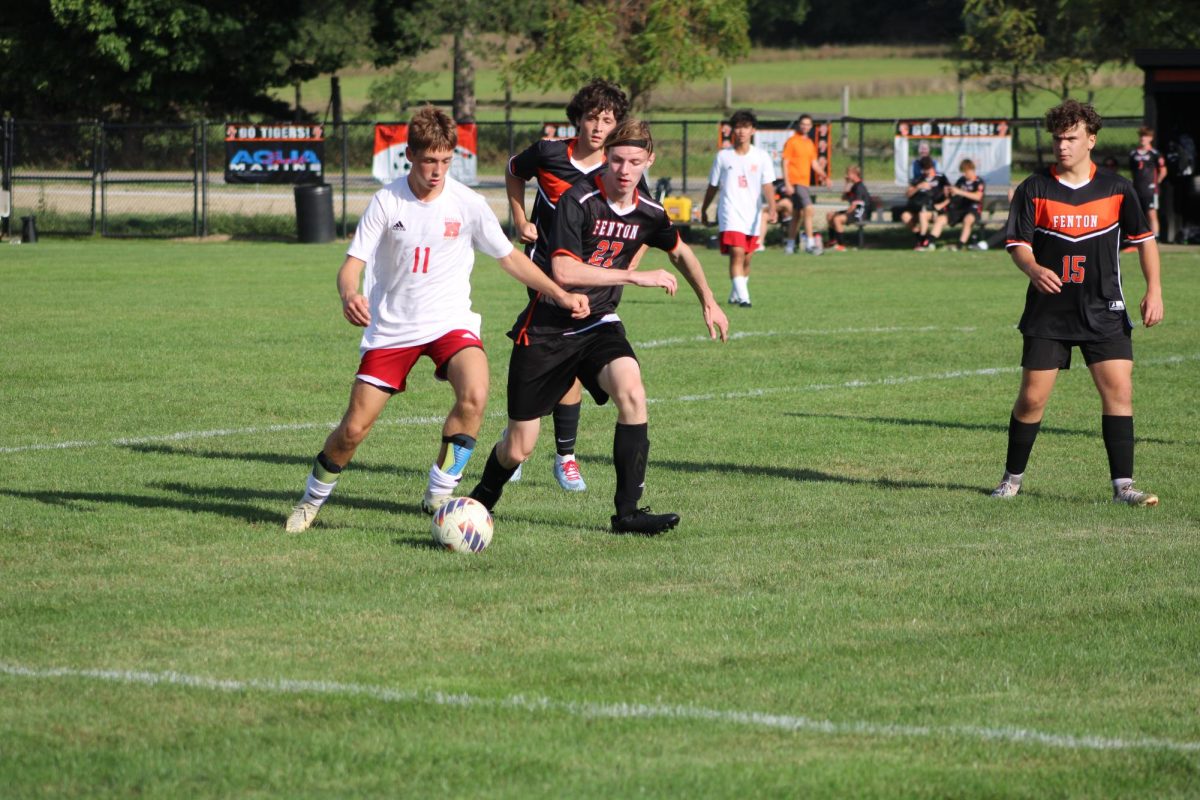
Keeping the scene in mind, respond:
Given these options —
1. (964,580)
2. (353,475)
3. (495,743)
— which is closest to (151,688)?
(495,743)

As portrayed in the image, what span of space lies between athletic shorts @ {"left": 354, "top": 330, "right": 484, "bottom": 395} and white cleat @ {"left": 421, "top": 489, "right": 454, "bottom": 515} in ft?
2.28

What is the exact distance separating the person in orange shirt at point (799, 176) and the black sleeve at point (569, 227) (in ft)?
69.7

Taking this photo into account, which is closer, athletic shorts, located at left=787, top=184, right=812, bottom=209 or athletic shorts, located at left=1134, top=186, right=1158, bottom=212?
athletic shorts, located at left=1134, top=186, right=1158, bottom=212

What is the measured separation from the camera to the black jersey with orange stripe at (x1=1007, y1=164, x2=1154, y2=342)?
884 centimetres

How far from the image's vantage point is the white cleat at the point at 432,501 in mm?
8344

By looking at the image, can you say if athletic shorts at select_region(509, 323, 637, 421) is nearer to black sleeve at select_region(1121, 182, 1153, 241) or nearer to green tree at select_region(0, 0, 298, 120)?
black sleeve at select_region(1121, 182, 1153, 241)

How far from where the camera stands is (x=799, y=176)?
2905 centimetres

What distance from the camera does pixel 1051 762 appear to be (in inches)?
184

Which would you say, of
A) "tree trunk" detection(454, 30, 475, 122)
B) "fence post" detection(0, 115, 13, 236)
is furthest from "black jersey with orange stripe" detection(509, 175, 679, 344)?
"tree trunk" detection(454, 30, 475, 122)

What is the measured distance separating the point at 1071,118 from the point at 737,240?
36.0 ft

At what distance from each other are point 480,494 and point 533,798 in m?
3.94

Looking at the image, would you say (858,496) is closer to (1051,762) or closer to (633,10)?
(1051,762)

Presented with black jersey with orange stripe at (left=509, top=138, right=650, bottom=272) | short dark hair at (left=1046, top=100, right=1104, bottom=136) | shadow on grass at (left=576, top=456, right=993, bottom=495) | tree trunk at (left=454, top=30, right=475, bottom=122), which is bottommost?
shadow on grass at (left=576, top=456, right=993, bottom=495)

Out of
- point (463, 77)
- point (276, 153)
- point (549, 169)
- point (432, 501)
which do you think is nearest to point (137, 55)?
point (463, 77)
